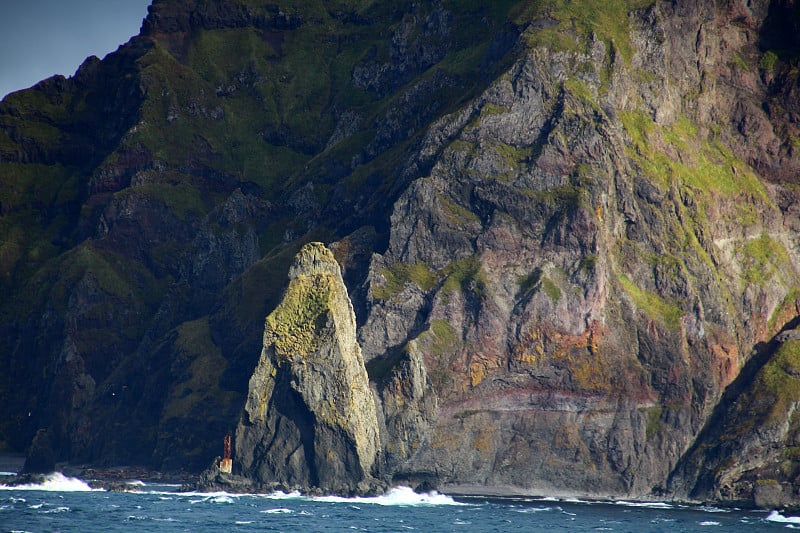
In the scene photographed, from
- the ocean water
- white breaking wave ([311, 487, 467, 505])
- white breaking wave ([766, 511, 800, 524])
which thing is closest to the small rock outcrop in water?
white breaking wave ([311, 487, 467, 505])

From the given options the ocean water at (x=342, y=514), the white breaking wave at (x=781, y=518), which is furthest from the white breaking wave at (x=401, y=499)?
the white breaking wave at (x=781, y=518)

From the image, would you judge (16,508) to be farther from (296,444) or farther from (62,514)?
(296,444)

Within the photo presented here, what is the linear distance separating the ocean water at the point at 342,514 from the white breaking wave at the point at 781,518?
0.13 m

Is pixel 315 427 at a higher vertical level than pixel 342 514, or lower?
higher

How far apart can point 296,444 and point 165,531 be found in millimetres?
45828

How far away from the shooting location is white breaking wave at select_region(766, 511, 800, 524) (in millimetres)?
180775

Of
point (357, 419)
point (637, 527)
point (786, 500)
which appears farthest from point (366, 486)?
point (786, 500)

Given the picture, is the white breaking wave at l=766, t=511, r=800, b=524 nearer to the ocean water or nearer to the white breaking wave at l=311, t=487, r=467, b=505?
the ocean water

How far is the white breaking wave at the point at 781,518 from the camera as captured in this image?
181 meters

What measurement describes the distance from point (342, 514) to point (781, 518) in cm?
5683

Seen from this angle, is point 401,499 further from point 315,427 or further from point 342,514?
point 342,514

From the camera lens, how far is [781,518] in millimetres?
183875

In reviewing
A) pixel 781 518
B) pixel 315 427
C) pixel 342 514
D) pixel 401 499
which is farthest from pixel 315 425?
pixel 781 518

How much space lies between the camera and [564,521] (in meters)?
175
